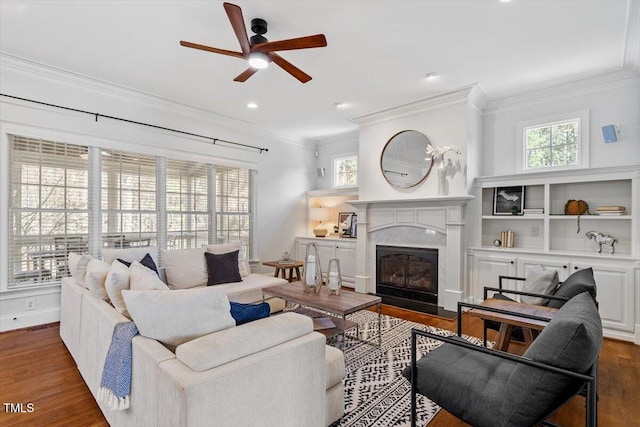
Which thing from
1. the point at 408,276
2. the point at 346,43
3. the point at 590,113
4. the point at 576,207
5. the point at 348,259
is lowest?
the point at 408,276

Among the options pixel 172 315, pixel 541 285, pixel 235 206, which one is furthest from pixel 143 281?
pixel 235 206

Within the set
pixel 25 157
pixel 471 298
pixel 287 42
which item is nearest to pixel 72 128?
pixel 25 157

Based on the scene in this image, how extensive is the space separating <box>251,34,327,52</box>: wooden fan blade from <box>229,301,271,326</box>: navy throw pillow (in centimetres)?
194

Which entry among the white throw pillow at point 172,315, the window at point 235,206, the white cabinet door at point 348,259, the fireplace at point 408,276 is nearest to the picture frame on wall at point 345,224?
the white cabinet door at point 348,259

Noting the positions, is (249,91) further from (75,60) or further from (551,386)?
(551,386)

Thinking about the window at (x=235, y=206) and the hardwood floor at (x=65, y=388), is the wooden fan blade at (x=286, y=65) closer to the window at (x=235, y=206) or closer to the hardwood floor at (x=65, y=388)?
the window at (x=235, y=206)

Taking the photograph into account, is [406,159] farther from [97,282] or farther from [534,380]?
[97,282]

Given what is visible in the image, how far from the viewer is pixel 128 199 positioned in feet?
14.1

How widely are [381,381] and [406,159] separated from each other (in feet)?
10.9

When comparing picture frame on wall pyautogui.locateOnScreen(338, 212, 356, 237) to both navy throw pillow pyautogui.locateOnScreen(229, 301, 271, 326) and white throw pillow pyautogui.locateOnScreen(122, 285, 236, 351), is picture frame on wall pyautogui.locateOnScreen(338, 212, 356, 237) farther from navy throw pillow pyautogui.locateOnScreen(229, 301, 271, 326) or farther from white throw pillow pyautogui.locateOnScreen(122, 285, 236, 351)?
white throw pillow pyautogui.locateOnScreen(122, 285, 236, 351)

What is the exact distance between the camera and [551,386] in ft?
4.53

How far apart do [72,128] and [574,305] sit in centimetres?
509

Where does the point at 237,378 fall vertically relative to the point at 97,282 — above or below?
below

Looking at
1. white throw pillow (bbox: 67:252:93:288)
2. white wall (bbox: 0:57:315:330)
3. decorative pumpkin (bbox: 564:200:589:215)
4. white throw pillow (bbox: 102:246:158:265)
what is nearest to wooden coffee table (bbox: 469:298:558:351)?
decorative pumpkin (bbox: 564:200:589:215)
